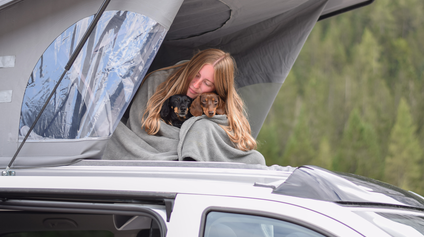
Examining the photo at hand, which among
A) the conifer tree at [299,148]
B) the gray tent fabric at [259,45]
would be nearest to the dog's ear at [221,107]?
the gray tent fabric at [259,45]

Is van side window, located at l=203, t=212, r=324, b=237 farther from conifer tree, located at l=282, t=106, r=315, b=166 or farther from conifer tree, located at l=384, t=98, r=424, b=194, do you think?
conifer tree, located at l=384, t=98, r=424, b=194

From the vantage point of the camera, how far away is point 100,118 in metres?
1.62

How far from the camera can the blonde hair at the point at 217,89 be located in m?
2.32

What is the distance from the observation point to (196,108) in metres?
2.40

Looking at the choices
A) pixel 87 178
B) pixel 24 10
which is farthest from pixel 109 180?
pixel 24 10

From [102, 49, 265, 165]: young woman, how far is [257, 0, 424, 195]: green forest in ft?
71.5

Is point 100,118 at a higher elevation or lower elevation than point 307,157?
higher

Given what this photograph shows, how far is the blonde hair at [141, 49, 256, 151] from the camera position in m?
2.32

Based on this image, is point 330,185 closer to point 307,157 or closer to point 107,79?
point 107,79

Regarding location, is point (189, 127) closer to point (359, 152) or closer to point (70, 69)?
point (70, 69)

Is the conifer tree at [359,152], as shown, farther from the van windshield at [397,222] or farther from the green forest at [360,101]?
the van windshield at [397,222]

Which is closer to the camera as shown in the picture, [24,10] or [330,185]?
[330,185]

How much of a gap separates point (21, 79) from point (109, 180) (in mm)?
755

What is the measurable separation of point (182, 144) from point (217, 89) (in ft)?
2.19
